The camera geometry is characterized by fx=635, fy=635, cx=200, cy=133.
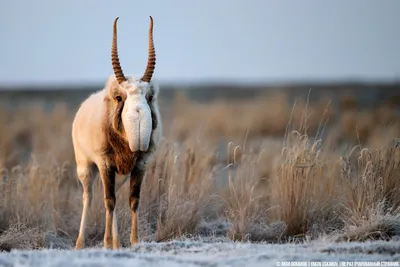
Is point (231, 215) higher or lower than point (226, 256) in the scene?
lower

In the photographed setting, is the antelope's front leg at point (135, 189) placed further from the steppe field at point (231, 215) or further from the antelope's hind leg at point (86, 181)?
the antelope's hind leg at point (86, 181)

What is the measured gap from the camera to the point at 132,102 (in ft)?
21.6

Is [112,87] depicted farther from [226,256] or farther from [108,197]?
[226,256]

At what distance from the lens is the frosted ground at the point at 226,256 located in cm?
523

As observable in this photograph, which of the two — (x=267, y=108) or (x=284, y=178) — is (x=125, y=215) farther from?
(x=267, y=108)

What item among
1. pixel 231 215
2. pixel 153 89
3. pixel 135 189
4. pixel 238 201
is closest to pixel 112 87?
pixel 153 89

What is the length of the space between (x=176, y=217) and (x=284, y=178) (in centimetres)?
142

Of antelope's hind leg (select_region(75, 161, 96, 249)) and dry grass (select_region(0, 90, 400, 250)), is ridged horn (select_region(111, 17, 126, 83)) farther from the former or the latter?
dry grass (select_region(0, 90, 400, 250))

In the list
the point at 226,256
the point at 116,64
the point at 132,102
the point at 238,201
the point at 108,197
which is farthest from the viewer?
the point at 238,201

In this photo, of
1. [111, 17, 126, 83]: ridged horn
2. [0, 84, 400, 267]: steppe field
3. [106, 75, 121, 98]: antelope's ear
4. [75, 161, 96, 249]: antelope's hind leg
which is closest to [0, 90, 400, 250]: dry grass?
[0, 84, 400, 267]: steppe field

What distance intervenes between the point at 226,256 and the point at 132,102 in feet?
6.44

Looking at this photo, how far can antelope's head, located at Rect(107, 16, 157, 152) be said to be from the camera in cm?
651

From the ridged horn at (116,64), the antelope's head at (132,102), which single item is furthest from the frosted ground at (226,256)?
the ridged horn at (116,64)

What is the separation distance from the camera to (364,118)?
63.6 feet
